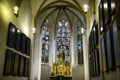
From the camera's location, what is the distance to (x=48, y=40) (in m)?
16.1

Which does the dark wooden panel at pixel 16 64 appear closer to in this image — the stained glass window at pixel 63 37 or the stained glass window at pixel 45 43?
the stained glass window at pixel 45 43

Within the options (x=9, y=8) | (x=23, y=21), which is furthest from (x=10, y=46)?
(x=23, y=21)

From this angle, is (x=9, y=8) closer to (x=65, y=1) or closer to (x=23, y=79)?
(x=23, y=79)

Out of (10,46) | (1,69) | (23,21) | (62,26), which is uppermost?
(62,26)

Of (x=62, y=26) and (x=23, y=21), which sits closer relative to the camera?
(x=23, y=21)

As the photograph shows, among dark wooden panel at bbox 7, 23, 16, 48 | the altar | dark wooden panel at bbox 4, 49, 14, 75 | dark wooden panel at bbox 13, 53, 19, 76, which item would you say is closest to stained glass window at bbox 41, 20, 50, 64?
the altar

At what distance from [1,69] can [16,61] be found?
56.7 inches

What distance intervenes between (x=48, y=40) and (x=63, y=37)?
1.69m

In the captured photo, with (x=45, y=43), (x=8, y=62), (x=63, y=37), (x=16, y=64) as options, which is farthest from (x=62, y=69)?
(x=8, y=62)

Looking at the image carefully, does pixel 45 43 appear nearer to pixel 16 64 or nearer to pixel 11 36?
pixel 16 64

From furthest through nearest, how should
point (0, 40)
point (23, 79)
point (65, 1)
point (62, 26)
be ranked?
point (62, 26) → point (65, 1) → point (23, 79) → point (0, 40)

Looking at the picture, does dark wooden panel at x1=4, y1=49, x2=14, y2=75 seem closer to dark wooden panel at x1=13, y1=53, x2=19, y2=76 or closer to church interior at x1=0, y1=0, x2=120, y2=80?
church interior at x1=0, y1=0, x2=120, y2=80

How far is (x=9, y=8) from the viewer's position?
23.0 feet

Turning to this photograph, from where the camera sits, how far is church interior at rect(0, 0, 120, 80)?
269 inches
